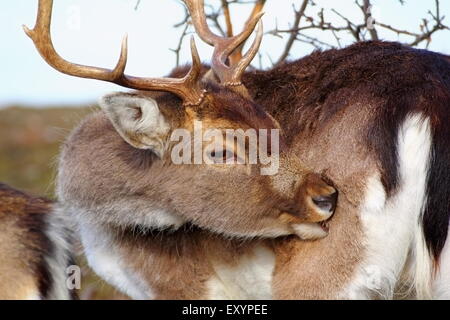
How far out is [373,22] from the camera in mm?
8609

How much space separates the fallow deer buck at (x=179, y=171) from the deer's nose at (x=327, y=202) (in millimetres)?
88

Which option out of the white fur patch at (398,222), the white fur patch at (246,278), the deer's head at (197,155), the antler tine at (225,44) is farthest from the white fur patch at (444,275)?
the antler tine at (225,44)

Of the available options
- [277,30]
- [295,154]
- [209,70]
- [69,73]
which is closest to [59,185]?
[69,73]

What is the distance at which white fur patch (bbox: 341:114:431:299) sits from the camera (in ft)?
18.6

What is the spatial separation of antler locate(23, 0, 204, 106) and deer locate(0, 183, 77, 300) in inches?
47.7

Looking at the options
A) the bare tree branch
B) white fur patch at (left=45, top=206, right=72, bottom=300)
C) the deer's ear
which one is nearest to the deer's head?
the deer's ear

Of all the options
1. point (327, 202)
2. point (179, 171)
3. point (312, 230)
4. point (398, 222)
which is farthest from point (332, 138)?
point (179, 171)

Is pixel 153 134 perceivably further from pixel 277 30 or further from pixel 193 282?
pixel 277 30

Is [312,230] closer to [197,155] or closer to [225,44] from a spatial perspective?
[197,155]

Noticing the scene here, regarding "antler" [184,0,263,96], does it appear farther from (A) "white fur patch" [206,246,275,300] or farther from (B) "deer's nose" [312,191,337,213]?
(A) "white fur patch" [206,246,275,300]

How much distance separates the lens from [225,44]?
718 cm
